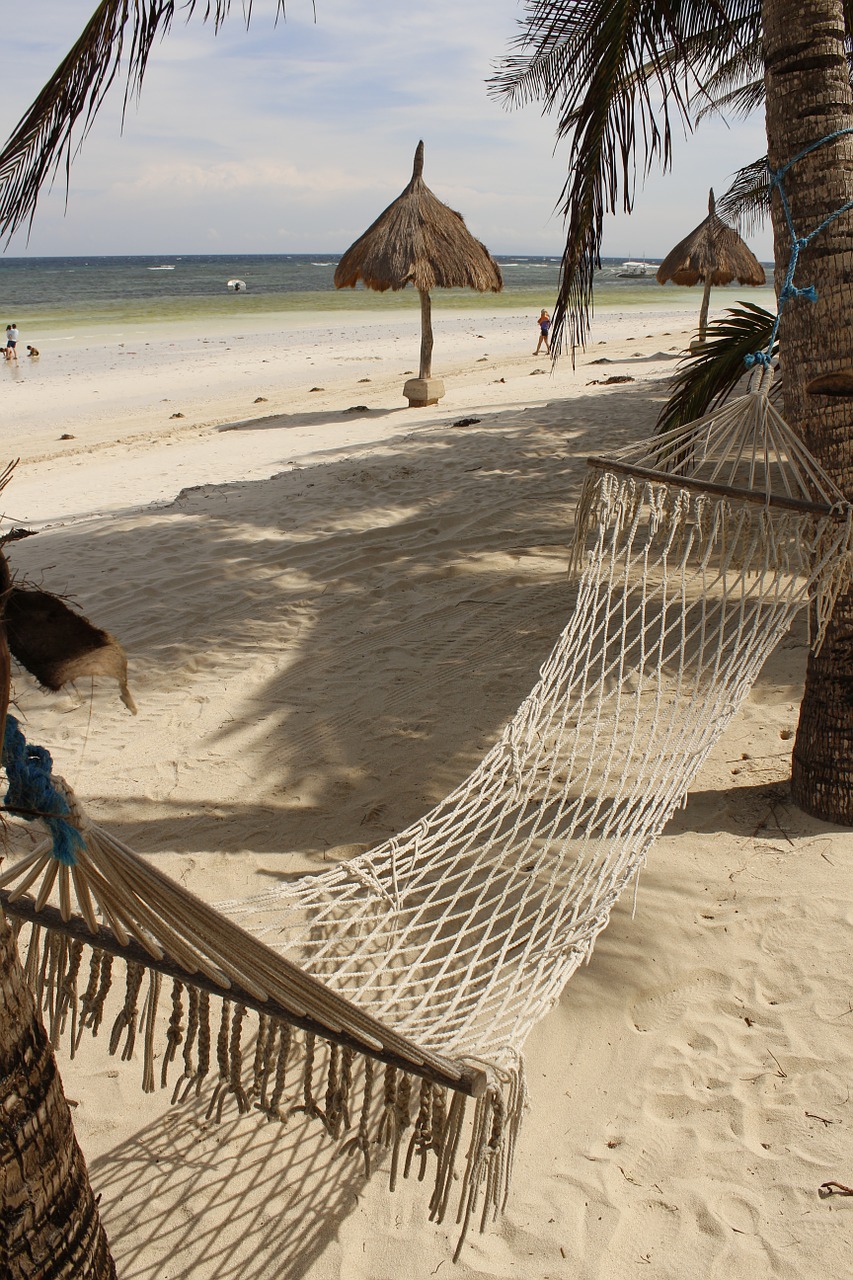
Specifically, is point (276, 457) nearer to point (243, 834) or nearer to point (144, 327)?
point (243, 834)

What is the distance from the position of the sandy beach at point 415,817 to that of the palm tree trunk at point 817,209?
2.23ft

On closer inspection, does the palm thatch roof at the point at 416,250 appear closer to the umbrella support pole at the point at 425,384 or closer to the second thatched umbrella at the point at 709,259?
the umbrella support pole at the point at 425,384

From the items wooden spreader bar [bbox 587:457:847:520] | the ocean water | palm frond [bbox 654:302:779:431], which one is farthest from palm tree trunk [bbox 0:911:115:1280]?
the ocean water

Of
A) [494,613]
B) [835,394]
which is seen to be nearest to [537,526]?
[494,613]

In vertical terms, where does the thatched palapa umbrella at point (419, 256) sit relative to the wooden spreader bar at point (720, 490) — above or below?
above

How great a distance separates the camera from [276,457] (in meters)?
7.06

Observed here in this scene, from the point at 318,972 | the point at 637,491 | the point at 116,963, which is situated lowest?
the point at 116,963

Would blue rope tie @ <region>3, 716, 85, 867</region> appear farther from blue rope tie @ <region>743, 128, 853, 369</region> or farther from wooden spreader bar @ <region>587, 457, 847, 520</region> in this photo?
blue rope tie @ <region>743, 128, 853, 369</region>

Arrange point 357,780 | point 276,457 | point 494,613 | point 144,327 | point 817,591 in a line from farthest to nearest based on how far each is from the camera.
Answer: point 144,327
point 276,457
point 494,613
point 357,780
point 817,591

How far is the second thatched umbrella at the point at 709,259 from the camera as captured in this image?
36.8 ft

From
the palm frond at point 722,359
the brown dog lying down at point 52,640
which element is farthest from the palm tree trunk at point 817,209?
the brown dog lying down at point 52,640

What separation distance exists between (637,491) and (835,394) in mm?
460

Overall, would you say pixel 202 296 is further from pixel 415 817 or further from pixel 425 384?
pixel 415 817

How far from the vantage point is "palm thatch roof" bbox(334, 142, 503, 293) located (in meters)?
9.00
